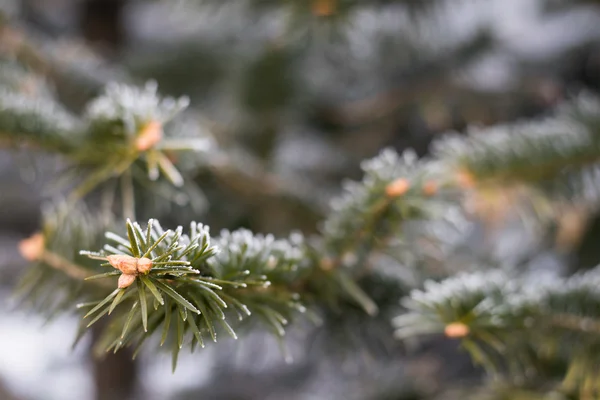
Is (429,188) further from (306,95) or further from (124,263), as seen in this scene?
(306,95)

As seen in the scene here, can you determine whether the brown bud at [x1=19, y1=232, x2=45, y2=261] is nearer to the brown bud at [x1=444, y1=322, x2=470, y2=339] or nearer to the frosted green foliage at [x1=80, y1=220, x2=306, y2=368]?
the frosted green foliage at [x1=80, y1=220, x2=306, y2=368]

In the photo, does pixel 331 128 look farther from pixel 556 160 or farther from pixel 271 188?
pixel 556 160

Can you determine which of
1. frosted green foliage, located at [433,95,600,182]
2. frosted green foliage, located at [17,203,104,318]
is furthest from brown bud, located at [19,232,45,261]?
frosted green foliage, located at [433,95,600,182]

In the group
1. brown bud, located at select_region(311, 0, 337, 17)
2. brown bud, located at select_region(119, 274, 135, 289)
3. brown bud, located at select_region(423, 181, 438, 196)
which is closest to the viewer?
brown bud, located at select_region(119, 274, 135, 289)

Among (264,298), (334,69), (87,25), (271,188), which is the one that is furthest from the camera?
(87,25)

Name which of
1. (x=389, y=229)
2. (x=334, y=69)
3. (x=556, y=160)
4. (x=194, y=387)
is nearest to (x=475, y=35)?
(x=334, y=69)

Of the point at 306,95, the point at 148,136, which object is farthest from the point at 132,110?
the point at 306,95

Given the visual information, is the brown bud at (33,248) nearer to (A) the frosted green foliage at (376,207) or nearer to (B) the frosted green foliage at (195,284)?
(B) the frosted green foliage at (195,284)
